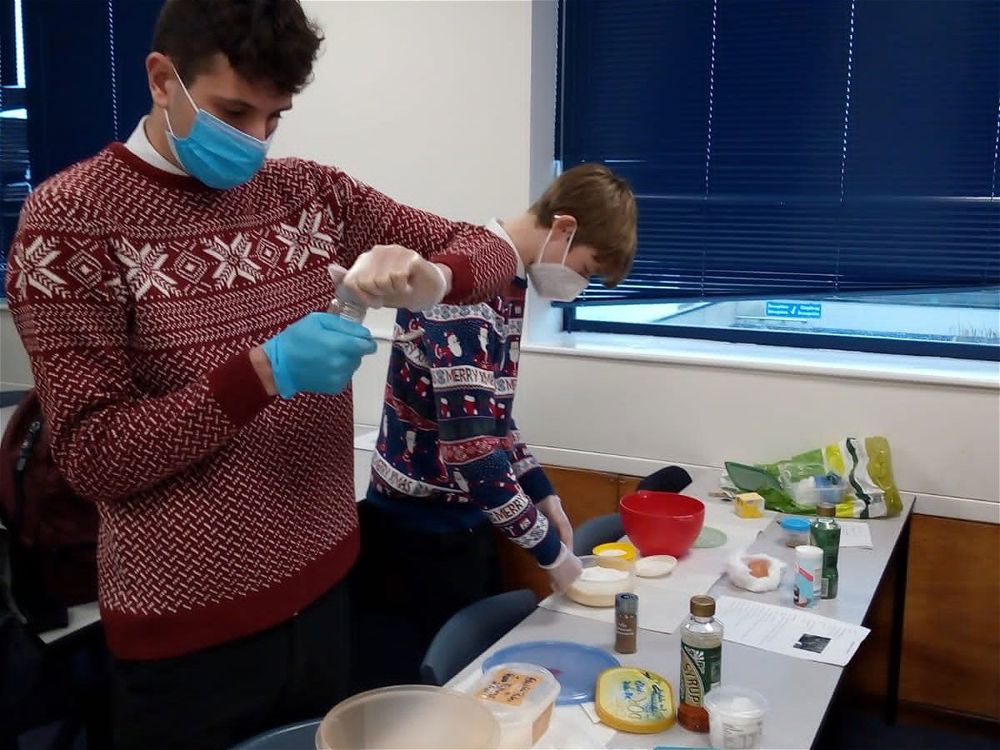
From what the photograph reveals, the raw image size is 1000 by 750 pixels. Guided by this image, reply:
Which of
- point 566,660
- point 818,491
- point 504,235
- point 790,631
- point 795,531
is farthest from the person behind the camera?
point 818,491

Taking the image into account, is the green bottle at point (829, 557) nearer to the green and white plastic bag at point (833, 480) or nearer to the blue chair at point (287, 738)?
the green and white plastic bag at point (833, 480)

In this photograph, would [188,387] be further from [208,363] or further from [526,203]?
[526,203]

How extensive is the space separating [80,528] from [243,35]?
118 centimetres

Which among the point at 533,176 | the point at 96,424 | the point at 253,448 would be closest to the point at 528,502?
the point at 253,448

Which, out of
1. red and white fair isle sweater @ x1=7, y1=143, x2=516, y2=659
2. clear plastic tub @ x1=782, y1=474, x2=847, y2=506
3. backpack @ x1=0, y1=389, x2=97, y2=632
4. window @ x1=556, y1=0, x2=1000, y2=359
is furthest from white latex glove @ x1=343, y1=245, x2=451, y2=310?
window @ x1=556, y1=0, x2=1000, y2=359

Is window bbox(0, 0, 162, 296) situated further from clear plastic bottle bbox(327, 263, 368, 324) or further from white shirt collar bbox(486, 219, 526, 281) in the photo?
clear plastic bottle bbox(327, 263, 368, 324)

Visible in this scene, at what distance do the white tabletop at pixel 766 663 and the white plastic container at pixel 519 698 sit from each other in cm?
6

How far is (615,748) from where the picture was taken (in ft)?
4.01

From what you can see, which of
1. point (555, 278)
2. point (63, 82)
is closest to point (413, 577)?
point (555, 278)

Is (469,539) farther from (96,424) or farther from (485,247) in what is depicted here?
(96,424)

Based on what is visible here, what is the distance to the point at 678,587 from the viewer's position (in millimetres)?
1780

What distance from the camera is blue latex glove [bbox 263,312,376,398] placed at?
1033mm

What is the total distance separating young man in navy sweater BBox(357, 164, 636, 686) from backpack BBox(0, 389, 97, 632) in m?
0.58

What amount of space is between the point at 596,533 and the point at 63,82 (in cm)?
283
